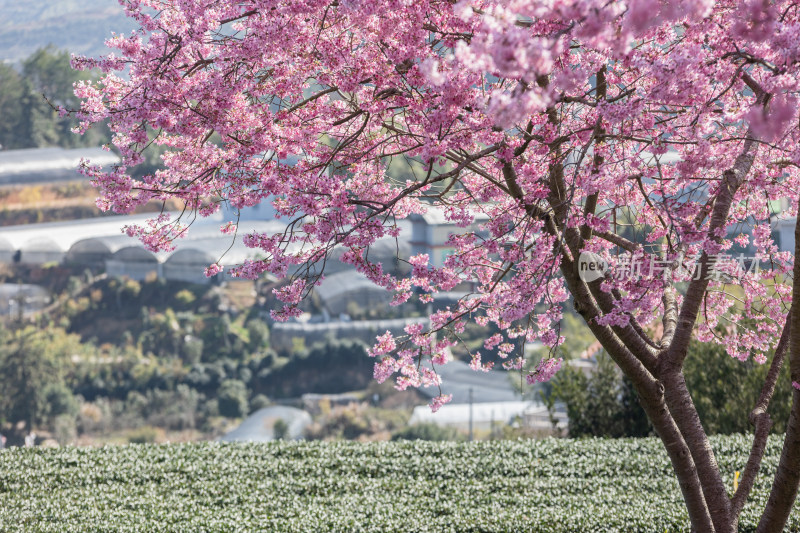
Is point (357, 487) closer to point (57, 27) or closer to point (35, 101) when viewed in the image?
point (35, 101)

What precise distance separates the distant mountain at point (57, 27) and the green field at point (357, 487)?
63.5m

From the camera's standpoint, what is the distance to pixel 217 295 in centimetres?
3325

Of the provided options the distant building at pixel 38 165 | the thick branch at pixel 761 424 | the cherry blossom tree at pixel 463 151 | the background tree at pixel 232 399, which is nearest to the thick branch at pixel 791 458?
the cherry blossom tree at pixel 463 151

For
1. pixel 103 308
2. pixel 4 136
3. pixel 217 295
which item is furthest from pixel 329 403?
pixel 4 136

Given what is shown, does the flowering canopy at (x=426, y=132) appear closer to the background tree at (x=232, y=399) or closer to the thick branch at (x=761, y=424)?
the thick branch at (x=761, y=424)

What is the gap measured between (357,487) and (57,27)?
73.1 meters

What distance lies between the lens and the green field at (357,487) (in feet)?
12.8

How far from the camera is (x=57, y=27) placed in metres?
68.4

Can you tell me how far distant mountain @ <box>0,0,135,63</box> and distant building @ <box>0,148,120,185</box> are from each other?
97.0 feet

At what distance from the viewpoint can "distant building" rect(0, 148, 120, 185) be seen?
3472 centimetres

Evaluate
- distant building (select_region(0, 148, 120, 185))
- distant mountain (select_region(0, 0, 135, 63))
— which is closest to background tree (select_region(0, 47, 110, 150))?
distant building (select_region(0, 148, 120, 185))

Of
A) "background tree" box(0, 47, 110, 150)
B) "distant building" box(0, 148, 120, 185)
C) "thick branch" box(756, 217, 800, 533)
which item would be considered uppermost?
"background tree" box(0, 47, 110, 150)

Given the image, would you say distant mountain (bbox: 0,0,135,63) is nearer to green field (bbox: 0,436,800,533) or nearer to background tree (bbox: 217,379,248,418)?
background tree (bbox: 217,379,248,418)

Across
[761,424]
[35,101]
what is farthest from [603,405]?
[35,101]
